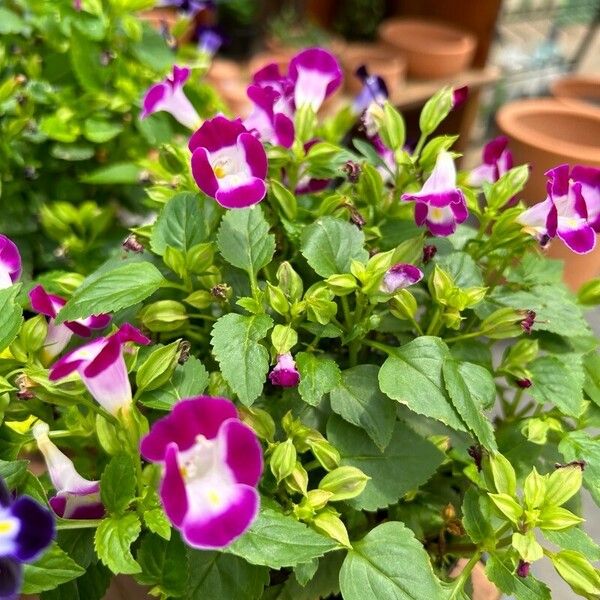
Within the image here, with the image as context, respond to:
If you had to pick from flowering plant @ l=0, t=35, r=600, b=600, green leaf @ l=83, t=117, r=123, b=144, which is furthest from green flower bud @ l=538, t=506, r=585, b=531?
green leaf @ l=83, t=117, r=123, b=144

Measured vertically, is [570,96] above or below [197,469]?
below

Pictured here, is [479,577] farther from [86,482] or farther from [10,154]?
[10,154]

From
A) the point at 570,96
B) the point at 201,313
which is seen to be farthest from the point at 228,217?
the point at 570,96

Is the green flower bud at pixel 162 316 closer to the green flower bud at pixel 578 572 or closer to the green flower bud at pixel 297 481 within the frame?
the green flower bud at pixel 297 481

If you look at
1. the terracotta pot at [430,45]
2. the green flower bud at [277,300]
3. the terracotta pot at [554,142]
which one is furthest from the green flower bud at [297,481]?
the terracotta pot at [430,45]

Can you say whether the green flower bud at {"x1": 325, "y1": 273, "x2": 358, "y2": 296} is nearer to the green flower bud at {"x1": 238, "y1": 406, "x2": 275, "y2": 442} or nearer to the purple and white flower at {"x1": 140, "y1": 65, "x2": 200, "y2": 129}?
the green flower bud at {"x1": 238, "y1": 406, "x2": 275, "y2": 442}
